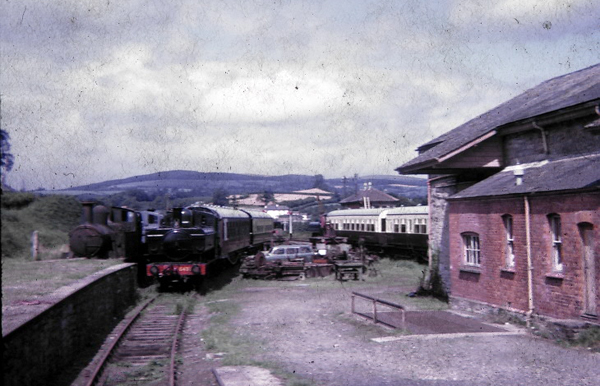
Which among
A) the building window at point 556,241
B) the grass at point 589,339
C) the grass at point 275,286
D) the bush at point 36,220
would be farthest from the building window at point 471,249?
the bush at point 36,220

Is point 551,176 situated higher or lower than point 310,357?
higher

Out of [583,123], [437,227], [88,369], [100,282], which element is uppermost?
[583,123]

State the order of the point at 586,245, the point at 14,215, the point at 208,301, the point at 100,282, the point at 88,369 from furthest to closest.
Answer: the point at 14,215, the point at 208,301, the point at 100,282, the point at 586,245, the point at 88,369

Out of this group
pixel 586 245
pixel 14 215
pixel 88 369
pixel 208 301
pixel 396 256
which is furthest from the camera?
pixel 14 215

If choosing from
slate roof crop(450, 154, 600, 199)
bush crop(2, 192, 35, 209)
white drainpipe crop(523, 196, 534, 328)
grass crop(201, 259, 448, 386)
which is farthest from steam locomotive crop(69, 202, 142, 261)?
bush crop(2, 192, 35, 209)

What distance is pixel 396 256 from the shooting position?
1287 inches

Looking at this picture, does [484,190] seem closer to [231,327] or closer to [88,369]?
[231,327]

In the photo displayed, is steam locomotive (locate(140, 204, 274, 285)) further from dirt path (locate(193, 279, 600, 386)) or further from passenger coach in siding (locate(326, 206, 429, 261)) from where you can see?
passenger coach in siding (locate(326, 206, 429, 261))

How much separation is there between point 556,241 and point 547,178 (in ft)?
5.19

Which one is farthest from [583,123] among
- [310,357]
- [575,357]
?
[310,357]

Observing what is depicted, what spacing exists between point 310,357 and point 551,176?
727 centimetres

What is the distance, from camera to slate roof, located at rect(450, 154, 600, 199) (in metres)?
11.6

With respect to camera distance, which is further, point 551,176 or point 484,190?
point 484,190

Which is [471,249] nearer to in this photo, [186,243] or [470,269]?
[470,269]
